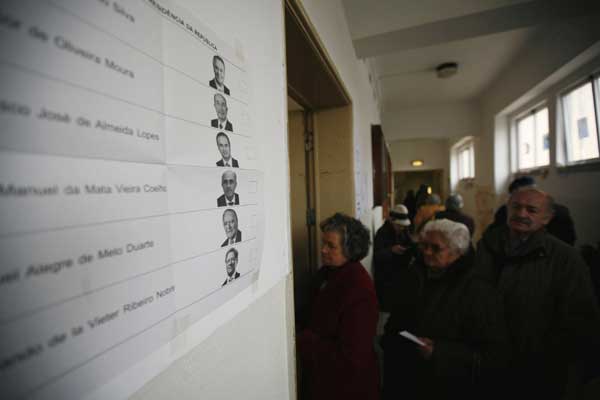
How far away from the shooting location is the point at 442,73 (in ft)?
11.7

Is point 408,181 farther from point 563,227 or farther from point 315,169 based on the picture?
point 315,169

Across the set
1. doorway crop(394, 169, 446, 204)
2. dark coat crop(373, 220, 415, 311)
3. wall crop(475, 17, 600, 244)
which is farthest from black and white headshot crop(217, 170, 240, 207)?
doorway crop(394, 169, 446, 204)

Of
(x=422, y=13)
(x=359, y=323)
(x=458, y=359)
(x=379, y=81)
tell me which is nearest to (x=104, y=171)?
(x=359, y=323)

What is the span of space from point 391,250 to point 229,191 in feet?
7.07

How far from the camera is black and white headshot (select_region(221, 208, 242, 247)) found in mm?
405

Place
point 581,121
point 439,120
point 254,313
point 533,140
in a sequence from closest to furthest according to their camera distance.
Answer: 1. point 254,313
2. point 581,121
3. point 533,140
4. point 439,120

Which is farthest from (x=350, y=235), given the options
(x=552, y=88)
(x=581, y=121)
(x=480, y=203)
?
(x=480, y=203)

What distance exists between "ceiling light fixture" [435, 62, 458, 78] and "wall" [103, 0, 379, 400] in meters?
3.53

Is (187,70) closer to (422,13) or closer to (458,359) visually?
(458,359)

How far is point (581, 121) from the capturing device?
270cm

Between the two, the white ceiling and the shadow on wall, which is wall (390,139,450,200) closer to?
the shadow on wall

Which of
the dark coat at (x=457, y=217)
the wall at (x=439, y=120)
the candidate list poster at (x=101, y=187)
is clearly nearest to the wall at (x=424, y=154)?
the wall at (x=439, y=120)

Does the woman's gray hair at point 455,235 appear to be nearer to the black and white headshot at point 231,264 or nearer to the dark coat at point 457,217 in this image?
the dark coat at point 457,217

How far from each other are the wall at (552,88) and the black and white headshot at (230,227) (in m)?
3.47
